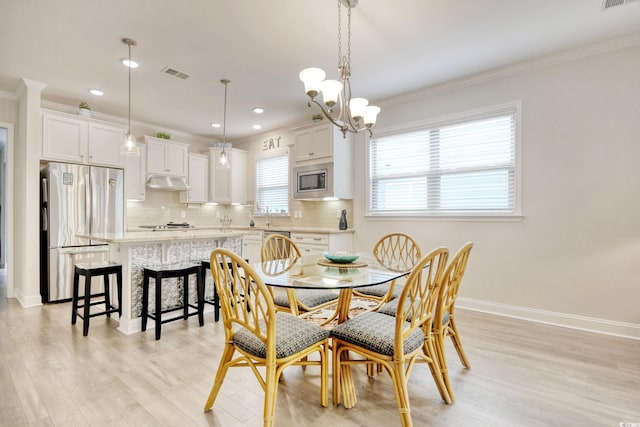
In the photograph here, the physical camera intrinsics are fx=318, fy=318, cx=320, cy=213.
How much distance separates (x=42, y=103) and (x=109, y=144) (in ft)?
3.13

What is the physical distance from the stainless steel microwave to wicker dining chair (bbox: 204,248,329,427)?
9.47 ft

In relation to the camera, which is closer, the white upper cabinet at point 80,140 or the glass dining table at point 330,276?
the glass dining table at point 330,276

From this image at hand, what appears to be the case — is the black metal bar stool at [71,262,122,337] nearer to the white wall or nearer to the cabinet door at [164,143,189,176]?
the cabinet door at [164,143,189,176]

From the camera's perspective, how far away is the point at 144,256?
3102 millimetres

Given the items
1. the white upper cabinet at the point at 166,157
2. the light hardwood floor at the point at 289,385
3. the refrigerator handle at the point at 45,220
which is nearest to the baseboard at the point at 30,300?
the refrigerator handle at the point at 45,220

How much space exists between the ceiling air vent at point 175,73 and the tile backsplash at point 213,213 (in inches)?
102

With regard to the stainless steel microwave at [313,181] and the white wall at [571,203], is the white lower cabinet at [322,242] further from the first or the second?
the white wall at [571,203]

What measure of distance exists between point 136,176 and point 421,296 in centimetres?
499

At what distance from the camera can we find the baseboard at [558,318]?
2.88 m

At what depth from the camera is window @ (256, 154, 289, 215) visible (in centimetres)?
572

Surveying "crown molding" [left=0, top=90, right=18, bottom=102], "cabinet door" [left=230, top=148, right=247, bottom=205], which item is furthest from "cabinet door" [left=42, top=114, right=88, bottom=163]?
"cabinet door" [left=230, top=148, right=247, bottom=205]

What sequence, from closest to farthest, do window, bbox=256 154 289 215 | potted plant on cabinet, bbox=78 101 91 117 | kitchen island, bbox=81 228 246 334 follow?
kitchen island, bbox=81 228 246 334, potted plant on cabinet, bbox=78 101 91 117, window, bbox=256 154 289 215

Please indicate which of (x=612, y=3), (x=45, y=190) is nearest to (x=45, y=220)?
(x=45, y=190)

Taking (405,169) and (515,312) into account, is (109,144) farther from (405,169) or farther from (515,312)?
(515,312)
